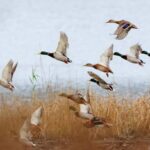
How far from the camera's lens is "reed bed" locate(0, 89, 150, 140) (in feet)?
25.1

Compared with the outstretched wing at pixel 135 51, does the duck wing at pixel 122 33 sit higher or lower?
higher

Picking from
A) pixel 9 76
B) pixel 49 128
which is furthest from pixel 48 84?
pixel 9 76

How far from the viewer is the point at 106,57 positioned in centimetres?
648

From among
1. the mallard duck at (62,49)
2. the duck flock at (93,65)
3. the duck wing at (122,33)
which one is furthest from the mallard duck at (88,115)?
the duck wing at (122,33)

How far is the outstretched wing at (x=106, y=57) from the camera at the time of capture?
21.1 ft

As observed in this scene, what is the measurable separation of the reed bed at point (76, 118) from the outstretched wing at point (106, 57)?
133 cm

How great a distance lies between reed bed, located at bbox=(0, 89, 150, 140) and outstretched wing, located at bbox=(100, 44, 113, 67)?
1.33 m

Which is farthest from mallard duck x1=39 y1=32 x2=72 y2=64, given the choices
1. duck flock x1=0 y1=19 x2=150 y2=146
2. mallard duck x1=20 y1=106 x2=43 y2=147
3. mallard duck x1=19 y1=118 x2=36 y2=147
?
mallard duck x1=19 y1=118 x2=36 y2=147

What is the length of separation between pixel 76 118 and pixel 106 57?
5.26 ft

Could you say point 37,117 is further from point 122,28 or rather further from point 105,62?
point 122,28

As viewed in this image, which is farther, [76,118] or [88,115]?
[76,118]

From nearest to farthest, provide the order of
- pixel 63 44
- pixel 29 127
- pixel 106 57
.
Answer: pixel 63 44 < pixel 106 57 < pixel 29 127

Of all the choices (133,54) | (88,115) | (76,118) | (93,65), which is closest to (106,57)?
(93,65)

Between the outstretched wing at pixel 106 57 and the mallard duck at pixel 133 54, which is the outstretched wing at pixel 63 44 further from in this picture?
the mallard duck at pixel 133 54
